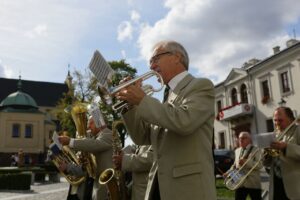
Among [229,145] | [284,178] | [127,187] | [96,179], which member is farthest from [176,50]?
[229,145]

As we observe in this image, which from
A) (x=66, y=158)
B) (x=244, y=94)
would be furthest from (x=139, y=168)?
(x=244, y=94)

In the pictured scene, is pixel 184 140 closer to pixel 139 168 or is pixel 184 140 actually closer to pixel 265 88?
pixel 139 168

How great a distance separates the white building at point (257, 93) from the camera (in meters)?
33.8

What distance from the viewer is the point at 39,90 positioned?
83688mm

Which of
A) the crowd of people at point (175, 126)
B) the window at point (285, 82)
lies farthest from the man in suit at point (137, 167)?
the window at point (285, 82)

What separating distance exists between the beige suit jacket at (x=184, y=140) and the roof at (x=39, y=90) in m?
81.2

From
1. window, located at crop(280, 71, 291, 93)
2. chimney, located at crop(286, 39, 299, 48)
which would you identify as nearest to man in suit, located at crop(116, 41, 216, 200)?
window, located at crop(280, 71, 291, 93)

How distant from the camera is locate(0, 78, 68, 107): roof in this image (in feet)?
260

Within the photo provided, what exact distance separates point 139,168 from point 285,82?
33341mm

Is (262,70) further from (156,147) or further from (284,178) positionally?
(156,147)

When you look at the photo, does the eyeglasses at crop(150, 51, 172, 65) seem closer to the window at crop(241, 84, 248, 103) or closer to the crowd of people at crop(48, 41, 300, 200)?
the crowd of people at crop(48, 41, 300, 200)

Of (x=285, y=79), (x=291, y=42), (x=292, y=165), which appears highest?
(x=291, y=42)

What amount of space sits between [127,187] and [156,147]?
7.21ft

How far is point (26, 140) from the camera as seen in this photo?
63031 mm
